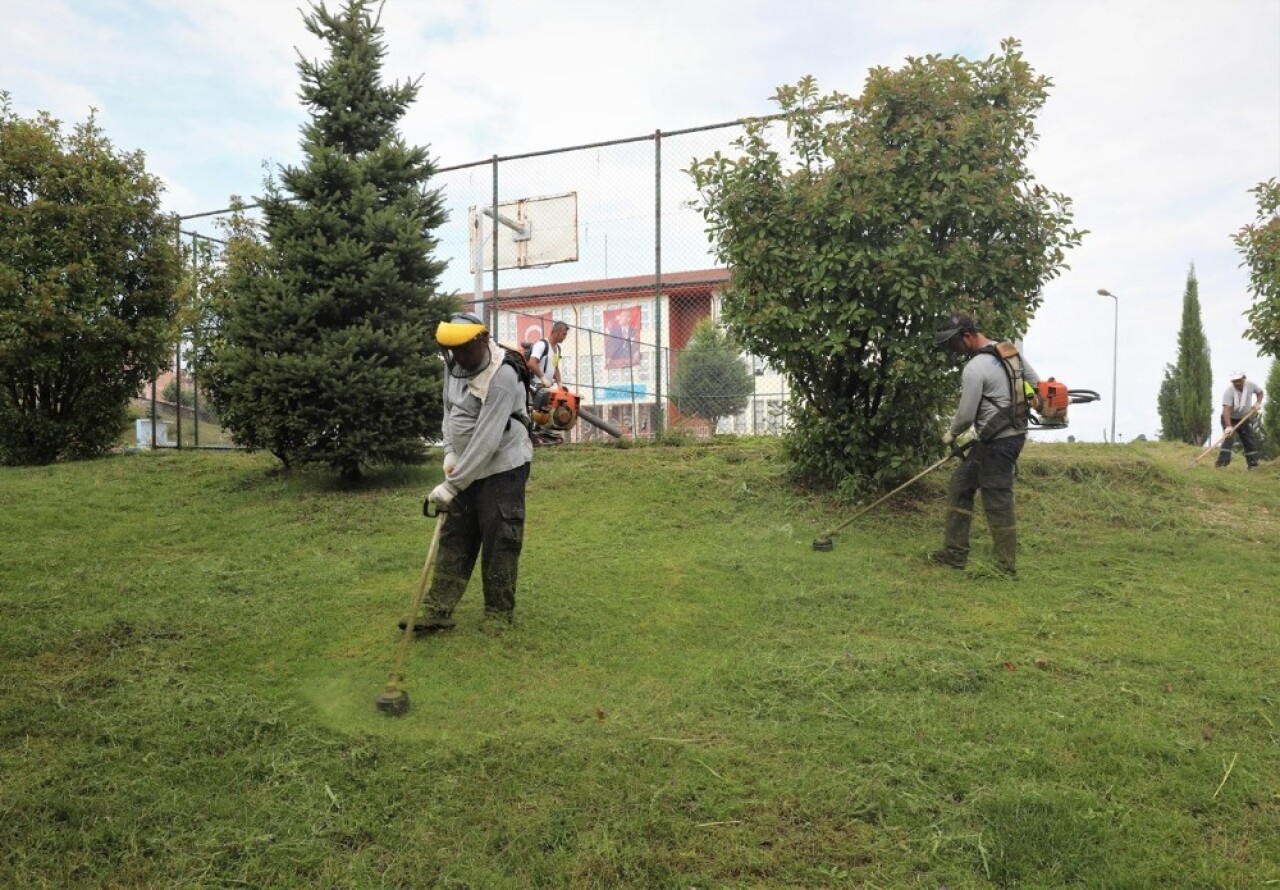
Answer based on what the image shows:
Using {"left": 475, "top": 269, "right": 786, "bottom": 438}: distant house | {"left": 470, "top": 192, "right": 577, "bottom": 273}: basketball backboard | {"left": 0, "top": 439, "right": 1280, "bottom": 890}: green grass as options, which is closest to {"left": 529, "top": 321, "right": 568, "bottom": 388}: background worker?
{"left": 475, "top": 269, "right": 786, "bottom": 438}: distant house

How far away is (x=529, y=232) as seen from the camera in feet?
41.6

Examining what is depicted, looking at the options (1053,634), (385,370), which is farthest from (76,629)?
(1053,634)

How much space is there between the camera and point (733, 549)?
7.13m

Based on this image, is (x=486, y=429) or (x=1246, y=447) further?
(x=1246, y=447)

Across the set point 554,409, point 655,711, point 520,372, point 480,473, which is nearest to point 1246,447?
point 554,409

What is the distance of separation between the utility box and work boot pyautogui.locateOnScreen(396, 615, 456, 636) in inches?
479

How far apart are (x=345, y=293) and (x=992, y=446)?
19.8ft

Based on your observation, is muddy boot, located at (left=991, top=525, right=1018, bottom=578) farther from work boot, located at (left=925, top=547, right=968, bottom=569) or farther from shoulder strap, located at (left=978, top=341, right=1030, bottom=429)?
shoulder strap, located at (left=978, top=341, right=1030, bottom=429)

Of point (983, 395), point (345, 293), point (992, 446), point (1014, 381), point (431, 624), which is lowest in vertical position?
point (431, 624)

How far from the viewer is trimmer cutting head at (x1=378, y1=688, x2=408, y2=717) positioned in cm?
429

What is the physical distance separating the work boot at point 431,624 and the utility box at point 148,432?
479 inches

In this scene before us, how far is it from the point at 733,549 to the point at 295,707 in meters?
3.61

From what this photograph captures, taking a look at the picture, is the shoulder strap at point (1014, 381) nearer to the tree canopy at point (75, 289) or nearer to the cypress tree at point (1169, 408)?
the tree canopy at point (75, 289)

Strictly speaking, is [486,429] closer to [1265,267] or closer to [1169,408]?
[1265,267]
